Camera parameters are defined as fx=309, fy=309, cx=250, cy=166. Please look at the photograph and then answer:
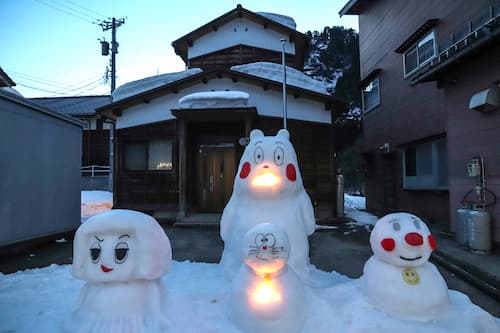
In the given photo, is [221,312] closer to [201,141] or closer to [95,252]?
[95,252]

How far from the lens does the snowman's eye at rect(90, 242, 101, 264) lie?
2.85 meters

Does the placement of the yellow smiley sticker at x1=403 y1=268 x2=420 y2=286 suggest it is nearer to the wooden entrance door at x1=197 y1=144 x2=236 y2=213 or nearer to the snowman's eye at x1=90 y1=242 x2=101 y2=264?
the snowman's eye at x1=90 y1=242 x2=101 y2=264

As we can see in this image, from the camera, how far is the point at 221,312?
10.6 feet

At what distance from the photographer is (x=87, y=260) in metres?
2.87

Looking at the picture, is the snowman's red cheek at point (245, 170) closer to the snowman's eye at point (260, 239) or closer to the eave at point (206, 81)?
the snowman's eye at point (260, 239)

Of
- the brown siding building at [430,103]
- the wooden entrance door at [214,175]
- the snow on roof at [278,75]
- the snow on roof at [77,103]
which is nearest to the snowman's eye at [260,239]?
the brown siding building at [430,103]

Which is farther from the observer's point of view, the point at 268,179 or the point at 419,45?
the point at 419,45

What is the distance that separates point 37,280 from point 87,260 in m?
2.87

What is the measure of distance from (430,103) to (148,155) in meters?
10.3

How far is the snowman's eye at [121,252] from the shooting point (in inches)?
112

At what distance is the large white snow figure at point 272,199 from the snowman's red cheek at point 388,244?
1.32 metres

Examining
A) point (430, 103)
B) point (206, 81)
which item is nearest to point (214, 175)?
point (206, 81)

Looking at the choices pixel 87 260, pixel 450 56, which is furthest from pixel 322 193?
pixel 87 260

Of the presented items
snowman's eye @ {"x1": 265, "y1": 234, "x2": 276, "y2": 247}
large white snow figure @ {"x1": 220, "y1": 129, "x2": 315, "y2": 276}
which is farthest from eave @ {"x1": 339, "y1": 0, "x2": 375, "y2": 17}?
snowman's eye @ {"x1": 265, "y1": 234, "x2": 276, "y2": 247}
